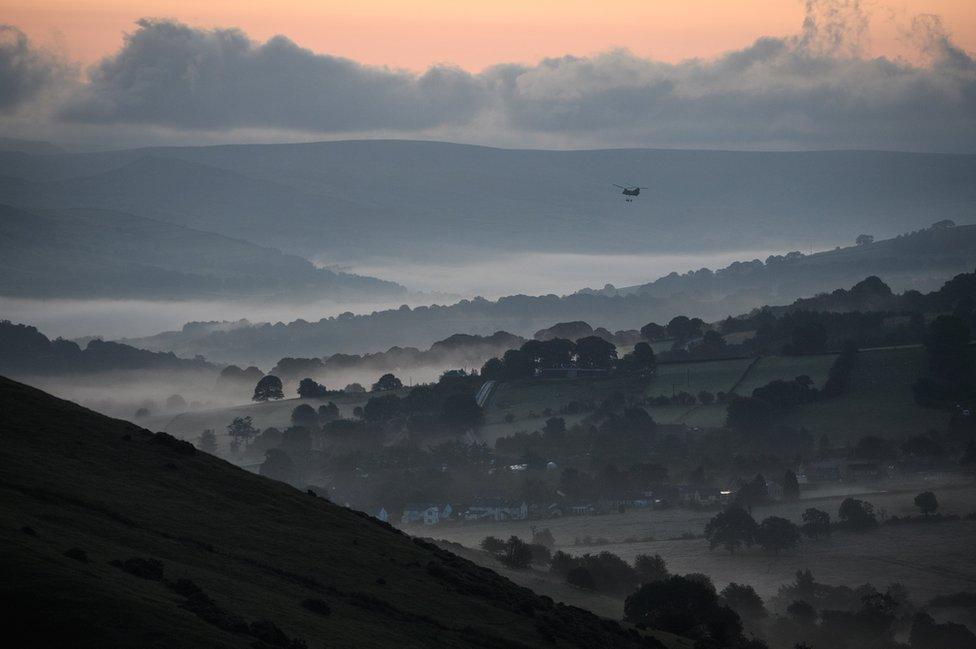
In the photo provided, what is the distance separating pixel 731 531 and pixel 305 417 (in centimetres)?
6320

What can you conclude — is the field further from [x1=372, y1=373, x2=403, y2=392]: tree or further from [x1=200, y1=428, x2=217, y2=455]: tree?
[x1=372, y1=373, x2=403, y2=392]: tree

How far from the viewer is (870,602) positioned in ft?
217

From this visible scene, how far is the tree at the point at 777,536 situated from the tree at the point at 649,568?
35.3 ft

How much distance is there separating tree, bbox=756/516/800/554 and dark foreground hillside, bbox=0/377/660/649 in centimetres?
3420

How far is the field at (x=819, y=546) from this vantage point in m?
75.1

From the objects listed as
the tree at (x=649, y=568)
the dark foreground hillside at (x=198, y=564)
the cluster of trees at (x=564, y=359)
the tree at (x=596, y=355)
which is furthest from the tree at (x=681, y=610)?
the tree at (x=596, y=355)

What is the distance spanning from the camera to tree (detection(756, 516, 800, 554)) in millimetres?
84250

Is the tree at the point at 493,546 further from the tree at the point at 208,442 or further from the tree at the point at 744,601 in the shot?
the tree at the point at 208,442

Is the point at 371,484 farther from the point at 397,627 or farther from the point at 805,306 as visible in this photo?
the point at 805,306

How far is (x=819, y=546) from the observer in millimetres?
84312

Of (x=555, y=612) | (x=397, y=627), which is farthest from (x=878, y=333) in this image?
(x=397, y=627)

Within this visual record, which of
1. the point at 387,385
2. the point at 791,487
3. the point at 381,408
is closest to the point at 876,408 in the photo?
the point at 791,487

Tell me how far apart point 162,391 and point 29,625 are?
161 meters

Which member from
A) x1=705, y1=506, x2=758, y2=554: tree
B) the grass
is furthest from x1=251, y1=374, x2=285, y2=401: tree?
x1=705, y1=506, x2=758, y2=554: tree
